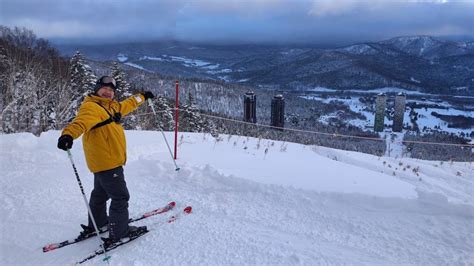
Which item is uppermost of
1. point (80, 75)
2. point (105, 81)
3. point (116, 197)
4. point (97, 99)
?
point (105, 81)

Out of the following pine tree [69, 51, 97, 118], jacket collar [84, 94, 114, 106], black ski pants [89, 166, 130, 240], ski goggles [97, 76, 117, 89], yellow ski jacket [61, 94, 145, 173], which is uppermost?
ski goggles [97, 76, 117, 89]

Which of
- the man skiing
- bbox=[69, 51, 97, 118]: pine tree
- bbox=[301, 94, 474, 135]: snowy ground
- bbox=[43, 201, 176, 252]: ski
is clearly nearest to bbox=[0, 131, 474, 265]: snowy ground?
bbox=[43, 201, 176, 252]: ski

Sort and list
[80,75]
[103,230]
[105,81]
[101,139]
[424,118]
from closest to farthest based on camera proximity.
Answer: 1. [101,139]
2. [105,81]
3. [103,230]
4. [80,75]
5. [424,118]

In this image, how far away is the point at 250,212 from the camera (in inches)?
216

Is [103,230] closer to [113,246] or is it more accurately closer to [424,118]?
[113,246]

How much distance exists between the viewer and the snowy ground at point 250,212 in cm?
441

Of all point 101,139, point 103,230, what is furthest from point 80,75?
point 101,139

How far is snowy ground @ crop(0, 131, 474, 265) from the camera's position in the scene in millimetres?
4414

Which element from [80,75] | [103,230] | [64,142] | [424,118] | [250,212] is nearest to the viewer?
[64,142]

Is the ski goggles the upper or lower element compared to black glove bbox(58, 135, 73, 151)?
upper

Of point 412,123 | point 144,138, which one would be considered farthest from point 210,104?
point 144,138

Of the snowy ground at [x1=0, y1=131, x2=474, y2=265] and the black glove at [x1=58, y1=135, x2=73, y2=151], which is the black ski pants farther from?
the black glove at [x1=58, y1=135, x2=73, y2=151]

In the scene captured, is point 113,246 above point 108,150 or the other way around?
the other way around

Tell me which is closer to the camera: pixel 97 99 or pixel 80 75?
pixel 97 99
